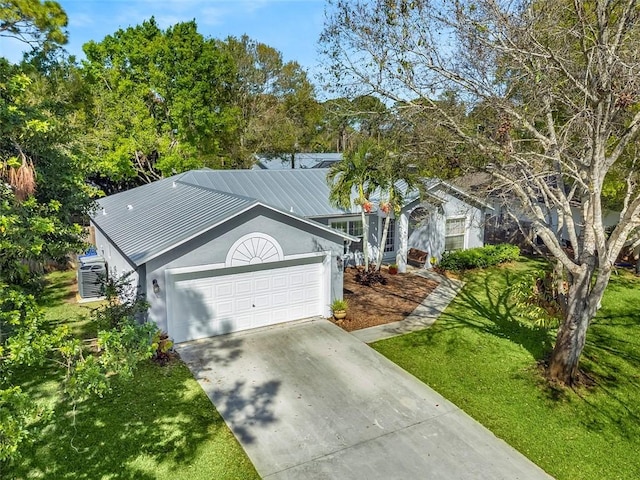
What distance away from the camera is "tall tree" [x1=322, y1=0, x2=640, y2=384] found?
8617 mm

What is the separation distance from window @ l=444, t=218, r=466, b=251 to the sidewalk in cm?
304

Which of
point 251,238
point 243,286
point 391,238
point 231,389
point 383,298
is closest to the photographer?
point 231,389

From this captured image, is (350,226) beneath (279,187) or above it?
beneath

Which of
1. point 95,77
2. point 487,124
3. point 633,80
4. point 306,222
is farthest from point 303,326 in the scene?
point 95,77

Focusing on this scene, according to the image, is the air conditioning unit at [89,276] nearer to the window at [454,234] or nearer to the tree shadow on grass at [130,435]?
the tree shadow on grass at [130,435]

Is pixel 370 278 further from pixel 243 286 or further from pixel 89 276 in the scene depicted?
pixel 89 276

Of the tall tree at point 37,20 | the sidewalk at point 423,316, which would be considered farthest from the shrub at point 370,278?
the tall tree at point 37,20

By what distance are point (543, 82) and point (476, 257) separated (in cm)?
1222

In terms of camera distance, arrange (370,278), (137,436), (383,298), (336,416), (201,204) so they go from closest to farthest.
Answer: (137,436), (336,416), (201,204), (383,298), (370,278)

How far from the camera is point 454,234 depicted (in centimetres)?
2181

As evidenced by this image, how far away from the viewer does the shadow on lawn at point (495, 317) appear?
12.8m

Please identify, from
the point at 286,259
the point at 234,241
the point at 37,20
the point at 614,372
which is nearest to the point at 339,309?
the point at 286,259

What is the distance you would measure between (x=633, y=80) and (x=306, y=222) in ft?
27.2

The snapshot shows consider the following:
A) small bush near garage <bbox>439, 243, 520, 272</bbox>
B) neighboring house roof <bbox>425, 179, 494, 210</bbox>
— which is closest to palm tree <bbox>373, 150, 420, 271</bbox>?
neighboring house roof <bbox>425, 179, 494, 210</bbox>
